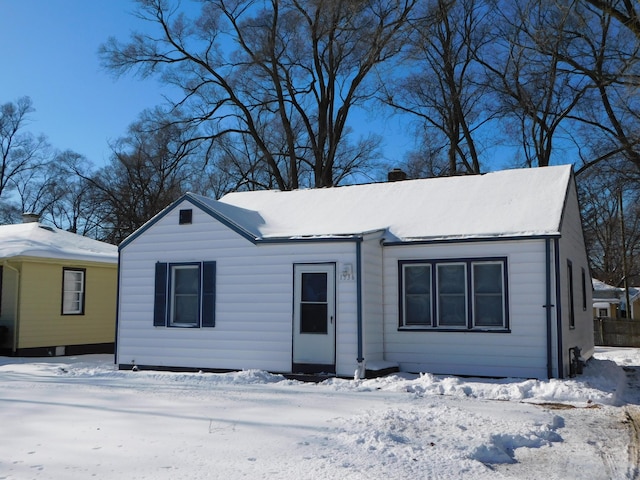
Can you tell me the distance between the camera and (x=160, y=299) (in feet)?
45.4

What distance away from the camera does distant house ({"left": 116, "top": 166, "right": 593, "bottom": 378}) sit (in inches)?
476

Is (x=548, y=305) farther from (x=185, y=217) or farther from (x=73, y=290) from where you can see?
(x=73, y=290)

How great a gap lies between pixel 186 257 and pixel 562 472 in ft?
31.2

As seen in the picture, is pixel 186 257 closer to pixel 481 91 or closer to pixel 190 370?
pixel 190 370

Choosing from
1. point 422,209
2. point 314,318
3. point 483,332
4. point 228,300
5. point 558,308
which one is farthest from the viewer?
point 422,209

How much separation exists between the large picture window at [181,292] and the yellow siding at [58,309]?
18.5ft

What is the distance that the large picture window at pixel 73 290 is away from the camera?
1861 centimetres

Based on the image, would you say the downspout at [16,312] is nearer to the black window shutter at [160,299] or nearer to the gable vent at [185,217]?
the black window shutter at [160,299]

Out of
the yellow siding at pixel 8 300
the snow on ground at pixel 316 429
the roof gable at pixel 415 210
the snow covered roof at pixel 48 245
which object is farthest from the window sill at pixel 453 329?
the yellow siding at pixel 8 300

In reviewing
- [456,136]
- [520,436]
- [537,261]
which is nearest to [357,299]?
[537,261]

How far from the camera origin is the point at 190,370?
44.1 ft

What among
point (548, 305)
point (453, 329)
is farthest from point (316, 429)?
point (548, 305)

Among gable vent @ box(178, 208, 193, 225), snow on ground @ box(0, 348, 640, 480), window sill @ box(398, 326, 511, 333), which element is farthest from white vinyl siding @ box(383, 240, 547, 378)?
gable vent @ box(178, 208, 193, 225)

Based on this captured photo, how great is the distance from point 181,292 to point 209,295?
85 cm
